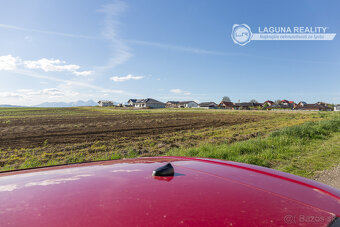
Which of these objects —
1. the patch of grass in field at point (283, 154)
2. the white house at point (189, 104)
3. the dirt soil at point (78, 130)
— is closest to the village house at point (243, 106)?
the white house at point (189, 104)

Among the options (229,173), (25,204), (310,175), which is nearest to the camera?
(25,204)

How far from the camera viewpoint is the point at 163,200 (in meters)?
1.21

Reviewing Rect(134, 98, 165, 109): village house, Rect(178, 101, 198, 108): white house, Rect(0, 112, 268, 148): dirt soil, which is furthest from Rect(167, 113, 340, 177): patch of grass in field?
Rect(178, 101, 198, 108): white house

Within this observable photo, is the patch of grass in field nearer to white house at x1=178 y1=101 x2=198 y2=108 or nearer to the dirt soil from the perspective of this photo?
the dirt soil

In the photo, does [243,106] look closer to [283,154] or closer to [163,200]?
[283,154]

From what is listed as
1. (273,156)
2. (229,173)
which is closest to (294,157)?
(273,156)

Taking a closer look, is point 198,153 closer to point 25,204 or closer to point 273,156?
point 273,156

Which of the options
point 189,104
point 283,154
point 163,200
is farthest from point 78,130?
point 189,104

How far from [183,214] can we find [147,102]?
128 meters

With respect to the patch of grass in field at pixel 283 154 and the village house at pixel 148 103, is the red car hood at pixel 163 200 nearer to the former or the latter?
the patch of grass in field at pixel 283 154

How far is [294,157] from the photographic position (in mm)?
6988

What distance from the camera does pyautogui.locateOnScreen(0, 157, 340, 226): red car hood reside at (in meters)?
1.03

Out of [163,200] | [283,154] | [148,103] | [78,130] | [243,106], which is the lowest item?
[78,130]

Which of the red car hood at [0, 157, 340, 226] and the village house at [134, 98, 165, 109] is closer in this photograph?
the red car hood at [0, 157, 340, 226]
